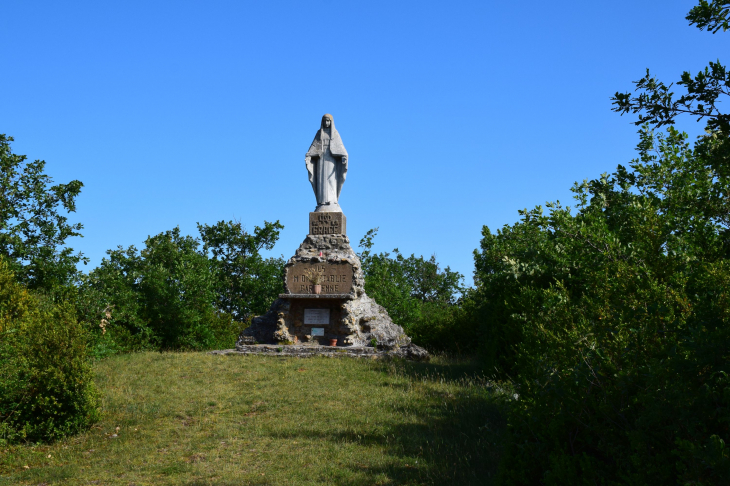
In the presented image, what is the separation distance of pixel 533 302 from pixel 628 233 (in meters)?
2.08

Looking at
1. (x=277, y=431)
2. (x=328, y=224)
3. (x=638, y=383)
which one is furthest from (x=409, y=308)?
(x=638, y=383)

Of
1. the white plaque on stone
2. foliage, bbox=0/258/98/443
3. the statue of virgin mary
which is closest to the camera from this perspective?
foliage, bbox=0/258/98/443

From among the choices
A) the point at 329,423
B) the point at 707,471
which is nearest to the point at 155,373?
the point at 329,423

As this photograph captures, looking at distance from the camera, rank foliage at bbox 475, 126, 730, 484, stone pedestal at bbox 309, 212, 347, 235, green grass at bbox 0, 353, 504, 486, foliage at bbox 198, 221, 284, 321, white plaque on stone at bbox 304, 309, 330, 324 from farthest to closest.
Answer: foliage at bbox 198, 221, 284, 321 → stone pedestal at bbox 309, 212, 347, 235 → white plaque on stone at bbox 304, 309, 330, 324 → green grass at bbox 0, 353, 504, 486 → foliage at bbox 475, 126, 730, 484

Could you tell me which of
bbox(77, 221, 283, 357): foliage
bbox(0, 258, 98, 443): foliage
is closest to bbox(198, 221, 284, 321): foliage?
bbox(77, 221, 283, 357): foliage

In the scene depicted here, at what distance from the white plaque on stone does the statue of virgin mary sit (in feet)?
10.4

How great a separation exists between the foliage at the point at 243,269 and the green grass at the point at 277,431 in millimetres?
13393

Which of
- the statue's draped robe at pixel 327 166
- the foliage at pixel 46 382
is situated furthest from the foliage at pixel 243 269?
the foliage at pixel 46 382

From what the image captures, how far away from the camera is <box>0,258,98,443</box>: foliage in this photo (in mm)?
7871

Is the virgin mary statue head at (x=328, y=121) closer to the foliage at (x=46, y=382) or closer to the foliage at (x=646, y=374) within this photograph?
the foliage at (x=46, y=382)

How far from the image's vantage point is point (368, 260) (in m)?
26.9

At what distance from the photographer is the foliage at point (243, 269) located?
85.9 feet

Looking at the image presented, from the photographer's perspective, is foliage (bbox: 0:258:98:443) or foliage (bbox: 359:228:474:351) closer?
foliage (bbox: 0:258:98:443)

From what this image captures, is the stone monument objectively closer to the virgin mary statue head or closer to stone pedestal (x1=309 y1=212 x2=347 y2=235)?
stone pedestal (x1=309 y1=212 x2=347 y2=235)
